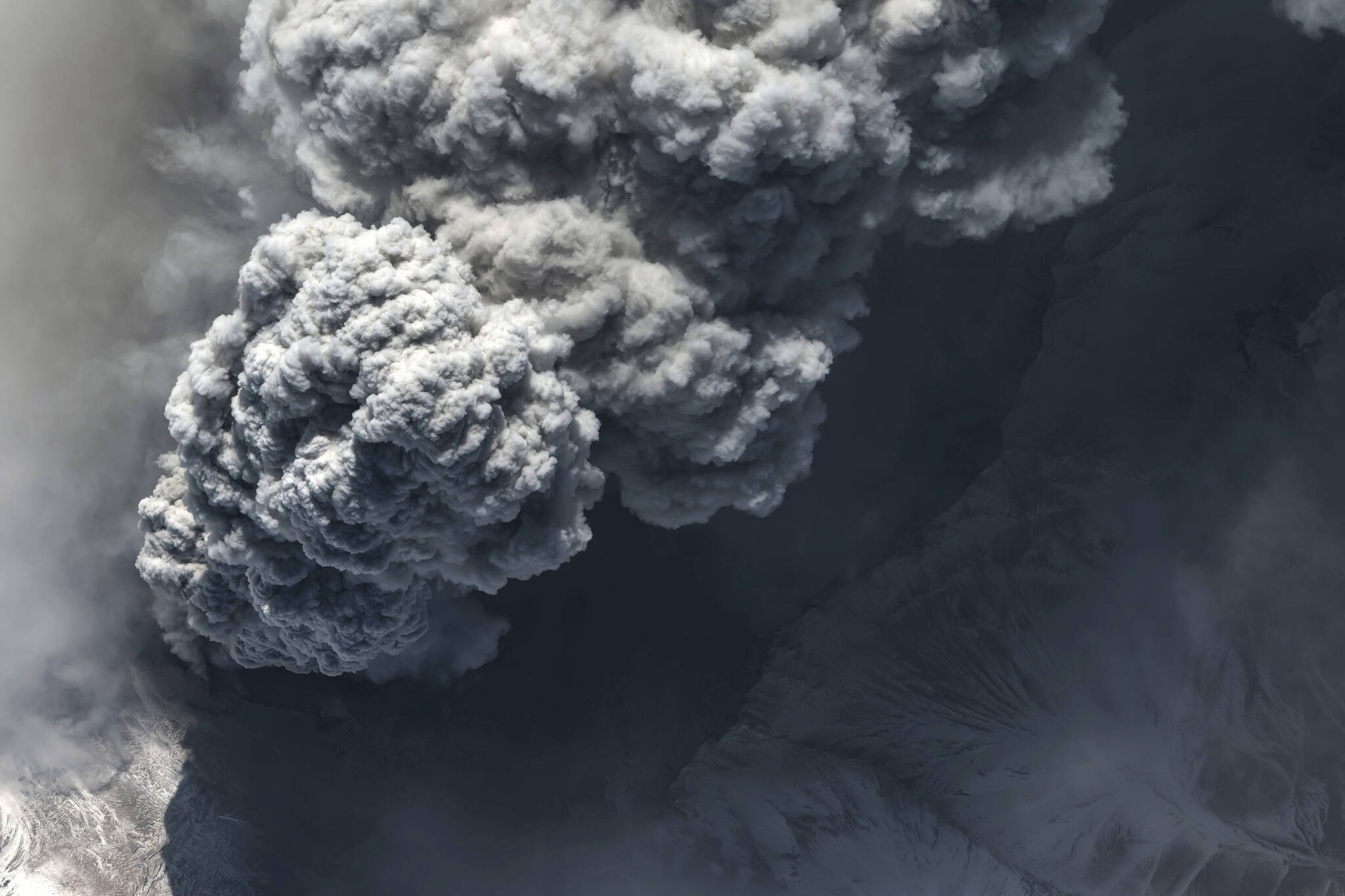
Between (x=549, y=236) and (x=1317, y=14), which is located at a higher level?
(x=1317, y=14)

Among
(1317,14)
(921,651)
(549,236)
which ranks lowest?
(921,651)

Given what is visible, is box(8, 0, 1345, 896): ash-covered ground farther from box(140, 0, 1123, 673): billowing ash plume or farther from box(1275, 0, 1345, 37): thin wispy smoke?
box(140, 0, 1123, 673): billowing ash plume

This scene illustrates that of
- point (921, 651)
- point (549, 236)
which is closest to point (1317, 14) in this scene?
point (549, 236)

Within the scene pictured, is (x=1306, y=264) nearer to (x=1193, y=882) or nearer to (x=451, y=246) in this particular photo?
(x=1193, y=882)

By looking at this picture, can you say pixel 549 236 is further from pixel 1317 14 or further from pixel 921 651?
pixel 921 651

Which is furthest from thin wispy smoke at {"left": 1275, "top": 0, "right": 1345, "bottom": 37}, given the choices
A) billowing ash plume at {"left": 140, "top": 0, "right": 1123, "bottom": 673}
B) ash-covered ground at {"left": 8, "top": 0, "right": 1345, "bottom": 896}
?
billowing ash plume at {"left": 140, "top": 0, "right": 1123, "bottom": 673}

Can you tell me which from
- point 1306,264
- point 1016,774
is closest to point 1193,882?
point 1016,774

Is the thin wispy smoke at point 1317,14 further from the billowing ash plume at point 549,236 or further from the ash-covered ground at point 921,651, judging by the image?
the billowing ash plume at point 549,236

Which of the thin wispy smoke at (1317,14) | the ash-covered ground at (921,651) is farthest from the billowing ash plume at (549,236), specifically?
the ash-covered ground at (921,651)
